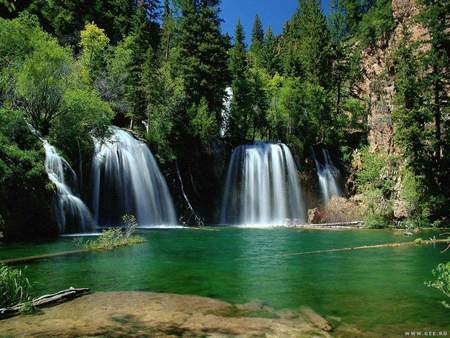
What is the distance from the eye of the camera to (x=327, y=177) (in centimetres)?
4191

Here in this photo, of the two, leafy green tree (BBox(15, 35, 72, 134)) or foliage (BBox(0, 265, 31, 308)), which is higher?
leafy green tree (BBox(15, 35, 72, 134))

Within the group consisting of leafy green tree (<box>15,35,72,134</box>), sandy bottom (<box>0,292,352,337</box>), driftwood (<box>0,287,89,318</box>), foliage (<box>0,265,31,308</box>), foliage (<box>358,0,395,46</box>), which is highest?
foliage (<box>358,0,395,46</box>)

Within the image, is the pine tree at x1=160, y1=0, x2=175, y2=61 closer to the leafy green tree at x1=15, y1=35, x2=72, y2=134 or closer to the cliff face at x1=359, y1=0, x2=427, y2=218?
the cliff face at x1=359, y1=0, x2=427, y2=218

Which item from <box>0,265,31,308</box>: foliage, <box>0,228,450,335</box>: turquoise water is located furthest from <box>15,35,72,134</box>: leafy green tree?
<box>0,265,31,308</box>: foliage

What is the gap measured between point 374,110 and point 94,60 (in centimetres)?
2799

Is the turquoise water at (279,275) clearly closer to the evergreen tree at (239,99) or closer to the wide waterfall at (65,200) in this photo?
the wide waterfall at (65,200)

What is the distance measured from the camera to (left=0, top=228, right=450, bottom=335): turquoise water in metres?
8.95

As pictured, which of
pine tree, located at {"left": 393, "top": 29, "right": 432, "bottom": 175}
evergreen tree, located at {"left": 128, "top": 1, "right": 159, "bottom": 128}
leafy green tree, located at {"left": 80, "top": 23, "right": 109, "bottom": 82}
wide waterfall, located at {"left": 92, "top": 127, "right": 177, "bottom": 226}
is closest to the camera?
wide waterfall, located at {"left": 92, "top": 127, "right": 177, "bottom": 226}

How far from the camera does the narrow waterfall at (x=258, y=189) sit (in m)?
39.3

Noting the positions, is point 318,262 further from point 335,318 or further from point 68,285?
point 68,285

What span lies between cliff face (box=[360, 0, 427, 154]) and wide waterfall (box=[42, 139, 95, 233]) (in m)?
26.8

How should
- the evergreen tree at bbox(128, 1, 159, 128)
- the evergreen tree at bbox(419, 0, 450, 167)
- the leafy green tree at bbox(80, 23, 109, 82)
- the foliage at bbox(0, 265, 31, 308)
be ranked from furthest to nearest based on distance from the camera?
the leafy green tree at bbox(80, 23, 109, 82)
the evergreen tree at bbox(128, 1, 159, 128)
the evergreen tree at bbox(419, 0, 450, 167)
the foliage at bbox(0, 265, 31, 308)

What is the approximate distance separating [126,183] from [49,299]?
22989 mm

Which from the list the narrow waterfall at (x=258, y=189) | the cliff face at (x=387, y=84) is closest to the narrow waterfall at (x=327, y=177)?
the narrow waterfall at (x=258, y=189)
